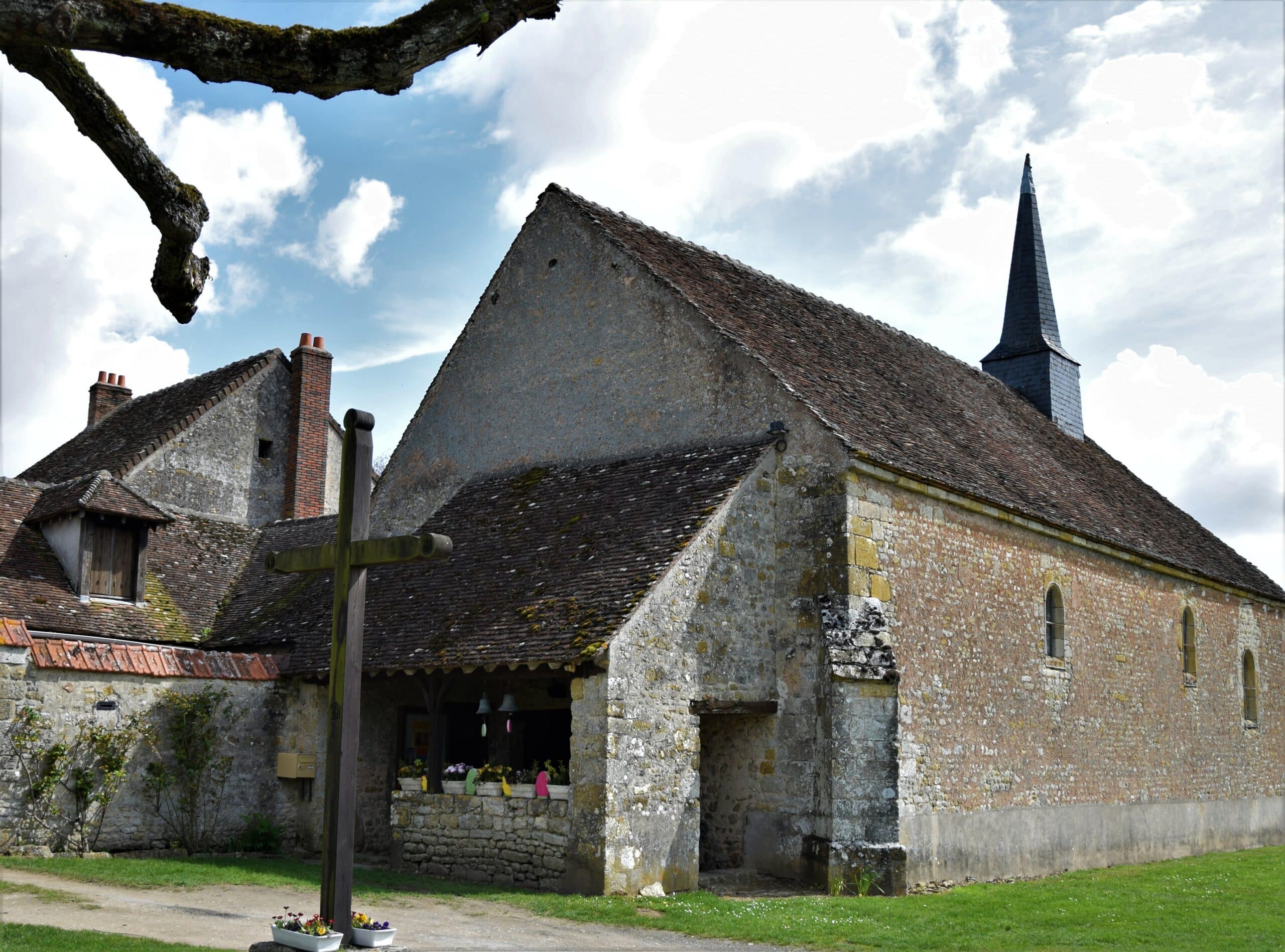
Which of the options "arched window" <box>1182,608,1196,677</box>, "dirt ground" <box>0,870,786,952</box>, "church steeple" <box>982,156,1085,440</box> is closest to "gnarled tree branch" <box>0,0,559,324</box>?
"dirt ground" <box>0,870,786,952</box>

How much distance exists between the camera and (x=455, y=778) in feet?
42.7

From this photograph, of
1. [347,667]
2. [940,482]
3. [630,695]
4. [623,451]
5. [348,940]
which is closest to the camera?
[348,940]

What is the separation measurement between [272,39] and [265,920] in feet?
23.8

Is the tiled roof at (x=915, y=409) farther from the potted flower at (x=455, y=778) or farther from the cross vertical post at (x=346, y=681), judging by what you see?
the cross vertical post at (x=346, y=681)

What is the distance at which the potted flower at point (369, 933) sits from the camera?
23.6ft

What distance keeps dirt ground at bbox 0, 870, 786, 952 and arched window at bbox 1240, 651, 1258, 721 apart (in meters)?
16.6

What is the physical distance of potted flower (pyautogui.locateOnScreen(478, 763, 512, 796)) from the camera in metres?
12.5

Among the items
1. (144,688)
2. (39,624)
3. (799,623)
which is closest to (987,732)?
(799,623)

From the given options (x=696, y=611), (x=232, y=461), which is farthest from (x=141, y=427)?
(x=696, y=611)

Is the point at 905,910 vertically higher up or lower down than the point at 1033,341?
lower down

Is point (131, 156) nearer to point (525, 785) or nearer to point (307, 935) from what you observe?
point (307, 935)

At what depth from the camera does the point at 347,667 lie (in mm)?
7703

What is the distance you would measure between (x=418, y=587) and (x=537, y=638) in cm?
337

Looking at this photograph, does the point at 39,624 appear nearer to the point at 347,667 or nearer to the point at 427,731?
the point at 427,731
